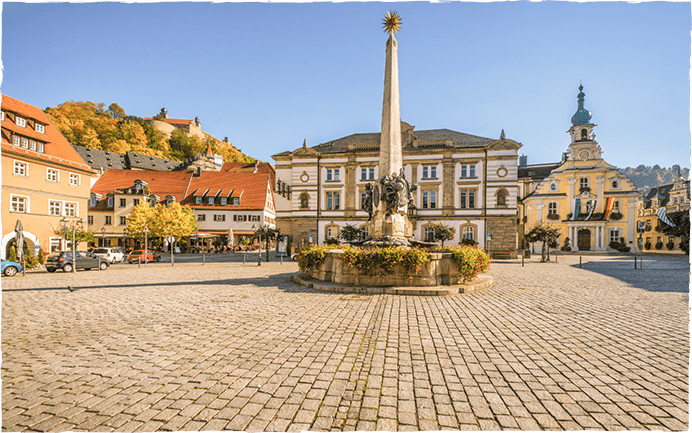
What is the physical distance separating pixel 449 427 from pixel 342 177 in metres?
35.1

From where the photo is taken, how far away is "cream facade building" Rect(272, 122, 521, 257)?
34750 mm

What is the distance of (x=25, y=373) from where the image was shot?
471 cm

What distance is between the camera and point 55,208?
93.1 ft

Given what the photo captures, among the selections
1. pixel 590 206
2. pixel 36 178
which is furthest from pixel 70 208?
pixel 590 206

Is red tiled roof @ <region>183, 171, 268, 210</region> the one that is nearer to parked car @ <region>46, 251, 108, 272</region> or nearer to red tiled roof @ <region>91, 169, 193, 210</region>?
red tiled roof @ <region>91, 169, 193, 210</region>

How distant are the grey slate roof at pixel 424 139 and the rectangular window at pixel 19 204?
26.8 m

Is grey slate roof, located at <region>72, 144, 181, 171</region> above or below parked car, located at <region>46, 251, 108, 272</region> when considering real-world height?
above

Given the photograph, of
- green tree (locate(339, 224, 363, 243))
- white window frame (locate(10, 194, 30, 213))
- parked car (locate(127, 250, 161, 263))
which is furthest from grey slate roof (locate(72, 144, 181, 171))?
green tree (locate(339, 224, 363, 243))

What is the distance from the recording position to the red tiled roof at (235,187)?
50.1 m

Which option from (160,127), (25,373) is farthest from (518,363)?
(160,127)

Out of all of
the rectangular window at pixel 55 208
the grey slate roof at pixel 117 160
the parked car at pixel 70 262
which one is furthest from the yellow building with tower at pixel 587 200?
the grey slate roof at pixel 117 160


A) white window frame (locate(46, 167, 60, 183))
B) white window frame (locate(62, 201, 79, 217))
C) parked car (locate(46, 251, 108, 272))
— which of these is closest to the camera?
parked car (locate(46, 251, 108, 272))

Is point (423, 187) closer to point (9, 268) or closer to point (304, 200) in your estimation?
point (304, 200)

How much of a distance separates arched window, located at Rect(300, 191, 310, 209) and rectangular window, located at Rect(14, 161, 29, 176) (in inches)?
926
